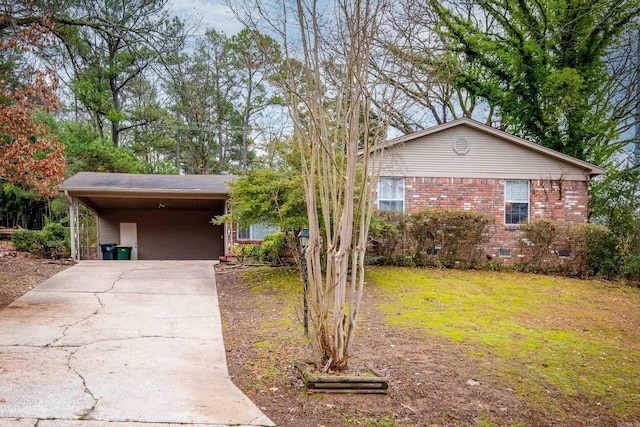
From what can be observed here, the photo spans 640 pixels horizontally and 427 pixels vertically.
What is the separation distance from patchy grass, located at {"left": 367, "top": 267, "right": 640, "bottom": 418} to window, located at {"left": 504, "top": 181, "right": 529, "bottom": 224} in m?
2.05

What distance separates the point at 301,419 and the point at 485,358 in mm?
2783

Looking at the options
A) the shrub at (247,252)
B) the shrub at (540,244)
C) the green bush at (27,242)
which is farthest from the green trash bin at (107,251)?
the shrub at (540,244)

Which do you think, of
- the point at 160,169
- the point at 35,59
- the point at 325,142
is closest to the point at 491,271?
the point at 325,142

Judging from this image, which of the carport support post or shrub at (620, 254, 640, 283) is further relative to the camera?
the carport support post

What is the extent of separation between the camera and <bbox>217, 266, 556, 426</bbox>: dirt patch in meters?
4.19

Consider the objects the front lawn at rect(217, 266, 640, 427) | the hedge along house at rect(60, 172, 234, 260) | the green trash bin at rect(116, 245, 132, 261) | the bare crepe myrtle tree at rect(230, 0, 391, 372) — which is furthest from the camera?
the green trash bin at rect(116, 245, 132, 261)

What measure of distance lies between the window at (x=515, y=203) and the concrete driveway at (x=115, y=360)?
359 inches

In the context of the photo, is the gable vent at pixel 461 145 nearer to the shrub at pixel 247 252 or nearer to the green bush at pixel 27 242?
the shrub at pixel 247 252

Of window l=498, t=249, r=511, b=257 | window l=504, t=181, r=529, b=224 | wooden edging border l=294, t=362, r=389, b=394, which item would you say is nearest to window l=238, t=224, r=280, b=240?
window l=498, t=249, r=511, b=257

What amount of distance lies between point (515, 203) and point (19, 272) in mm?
12794

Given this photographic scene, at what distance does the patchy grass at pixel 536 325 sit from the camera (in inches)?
205

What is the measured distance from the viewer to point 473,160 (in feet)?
47.7

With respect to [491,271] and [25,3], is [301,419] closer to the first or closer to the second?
[25,3]

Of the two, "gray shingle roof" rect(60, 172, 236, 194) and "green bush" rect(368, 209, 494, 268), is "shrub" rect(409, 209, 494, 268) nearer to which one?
"green bush" rect(368, 209, 494, 268)
